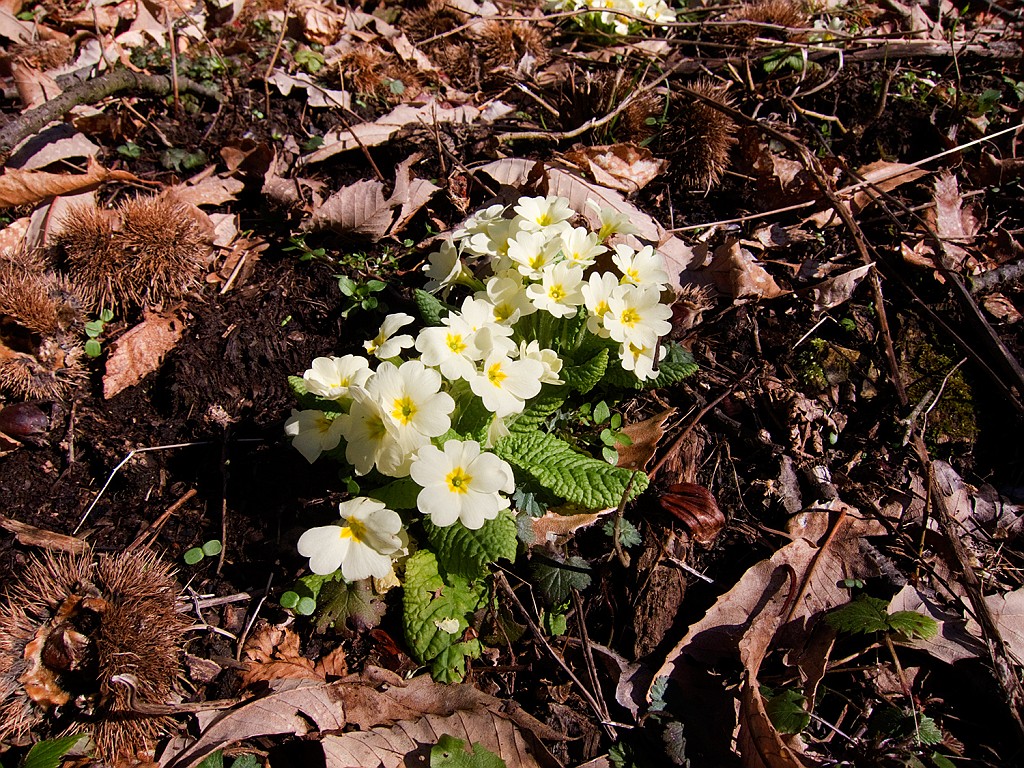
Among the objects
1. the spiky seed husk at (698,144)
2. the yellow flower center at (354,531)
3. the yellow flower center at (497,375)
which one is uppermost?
the spiky seed husk at (698,144)

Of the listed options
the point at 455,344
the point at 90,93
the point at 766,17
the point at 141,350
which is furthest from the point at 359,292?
the point at 766,17

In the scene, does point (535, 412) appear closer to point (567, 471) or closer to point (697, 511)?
point (567, 471)

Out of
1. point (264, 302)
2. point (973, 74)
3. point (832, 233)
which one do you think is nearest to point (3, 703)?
point (264, 302)

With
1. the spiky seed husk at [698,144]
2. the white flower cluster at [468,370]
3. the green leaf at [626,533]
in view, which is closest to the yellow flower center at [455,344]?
the white flower cluster at [468,370]

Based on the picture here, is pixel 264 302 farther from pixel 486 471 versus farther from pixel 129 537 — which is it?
→ pixel 486 471

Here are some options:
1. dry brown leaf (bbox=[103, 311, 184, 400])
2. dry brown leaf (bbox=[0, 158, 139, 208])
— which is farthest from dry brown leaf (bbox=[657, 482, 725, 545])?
dry brown leaf (bbox=[0, 158, 139, 208])

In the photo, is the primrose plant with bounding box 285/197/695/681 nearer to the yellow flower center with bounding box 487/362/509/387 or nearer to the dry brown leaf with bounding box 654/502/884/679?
the yellow flower center with bounding box 487/362/509/387

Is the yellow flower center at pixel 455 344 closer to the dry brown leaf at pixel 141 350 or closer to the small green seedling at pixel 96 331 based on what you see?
the dry brown leaf at pixel 141 350
